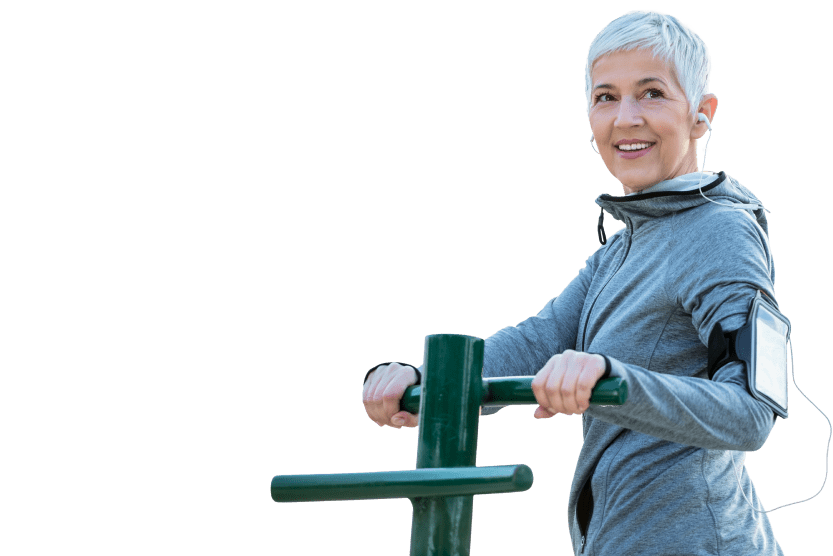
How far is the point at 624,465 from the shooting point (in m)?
1.67

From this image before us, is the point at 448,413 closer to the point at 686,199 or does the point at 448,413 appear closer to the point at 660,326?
the point at 660,326

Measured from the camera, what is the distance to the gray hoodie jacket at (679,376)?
1439 millimetres

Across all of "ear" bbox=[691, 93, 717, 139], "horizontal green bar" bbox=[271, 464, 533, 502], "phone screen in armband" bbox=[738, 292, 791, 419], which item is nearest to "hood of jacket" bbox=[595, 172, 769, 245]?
"ear" bbox=[691, 93, 717, 139]

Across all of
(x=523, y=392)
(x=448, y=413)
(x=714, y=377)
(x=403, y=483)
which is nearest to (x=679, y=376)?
(x=714, y=377)

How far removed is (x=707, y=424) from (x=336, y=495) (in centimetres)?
55

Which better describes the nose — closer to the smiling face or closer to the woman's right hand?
the smiling face

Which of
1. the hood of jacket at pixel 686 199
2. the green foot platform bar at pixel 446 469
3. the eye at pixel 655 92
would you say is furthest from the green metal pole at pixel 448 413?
the eye at pixel 655 92

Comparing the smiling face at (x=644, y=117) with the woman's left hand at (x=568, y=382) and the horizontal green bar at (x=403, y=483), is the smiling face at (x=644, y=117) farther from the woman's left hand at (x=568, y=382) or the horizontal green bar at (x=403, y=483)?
the horizontal green bar at (x=403, y=483)

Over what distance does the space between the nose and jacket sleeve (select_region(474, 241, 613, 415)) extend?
1.05ft

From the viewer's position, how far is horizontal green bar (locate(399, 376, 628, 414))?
1237 millimetres

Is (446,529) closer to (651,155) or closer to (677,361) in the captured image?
(677,361)

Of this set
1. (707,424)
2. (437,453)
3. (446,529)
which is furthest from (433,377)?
(707,424)

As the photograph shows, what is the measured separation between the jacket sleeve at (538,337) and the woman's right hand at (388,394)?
279 mm

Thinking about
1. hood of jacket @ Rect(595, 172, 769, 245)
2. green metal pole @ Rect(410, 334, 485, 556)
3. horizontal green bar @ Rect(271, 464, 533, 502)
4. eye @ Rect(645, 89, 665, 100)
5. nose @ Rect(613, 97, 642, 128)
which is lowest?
horizontal green bar @ Rect(271, 464, 533, 502)
